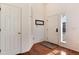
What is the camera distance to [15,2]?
1.51 metres

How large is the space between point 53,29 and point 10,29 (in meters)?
0.62

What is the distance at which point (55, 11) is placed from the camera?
1.50m

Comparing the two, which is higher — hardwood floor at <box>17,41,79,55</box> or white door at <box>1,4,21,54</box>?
white door at <box>1,4,21,54</box>

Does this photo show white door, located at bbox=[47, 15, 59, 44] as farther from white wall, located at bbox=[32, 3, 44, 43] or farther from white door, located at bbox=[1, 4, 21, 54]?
white door, located at bbox=[1, 4, 21, 54]

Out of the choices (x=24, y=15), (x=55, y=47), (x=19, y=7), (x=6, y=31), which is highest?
(x=19, y=7)

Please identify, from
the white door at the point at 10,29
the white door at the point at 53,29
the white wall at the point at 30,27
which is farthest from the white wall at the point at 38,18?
the white door at the point at 10,29

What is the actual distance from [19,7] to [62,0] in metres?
0.64

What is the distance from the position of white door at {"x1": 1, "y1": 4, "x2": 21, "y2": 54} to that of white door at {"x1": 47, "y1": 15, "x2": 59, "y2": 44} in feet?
1.43

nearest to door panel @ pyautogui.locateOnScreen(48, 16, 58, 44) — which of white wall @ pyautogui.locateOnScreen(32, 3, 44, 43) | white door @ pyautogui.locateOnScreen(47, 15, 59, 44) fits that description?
white door @ pyautogui.locateOnScreen(47, 15, 59, 44)

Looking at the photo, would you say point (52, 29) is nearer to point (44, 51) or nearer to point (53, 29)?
point (53, 29)

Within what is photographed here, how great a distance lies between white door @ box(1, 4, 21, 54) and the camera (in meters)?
1.44

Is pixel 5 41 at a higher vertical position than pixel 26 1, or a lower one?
lower
